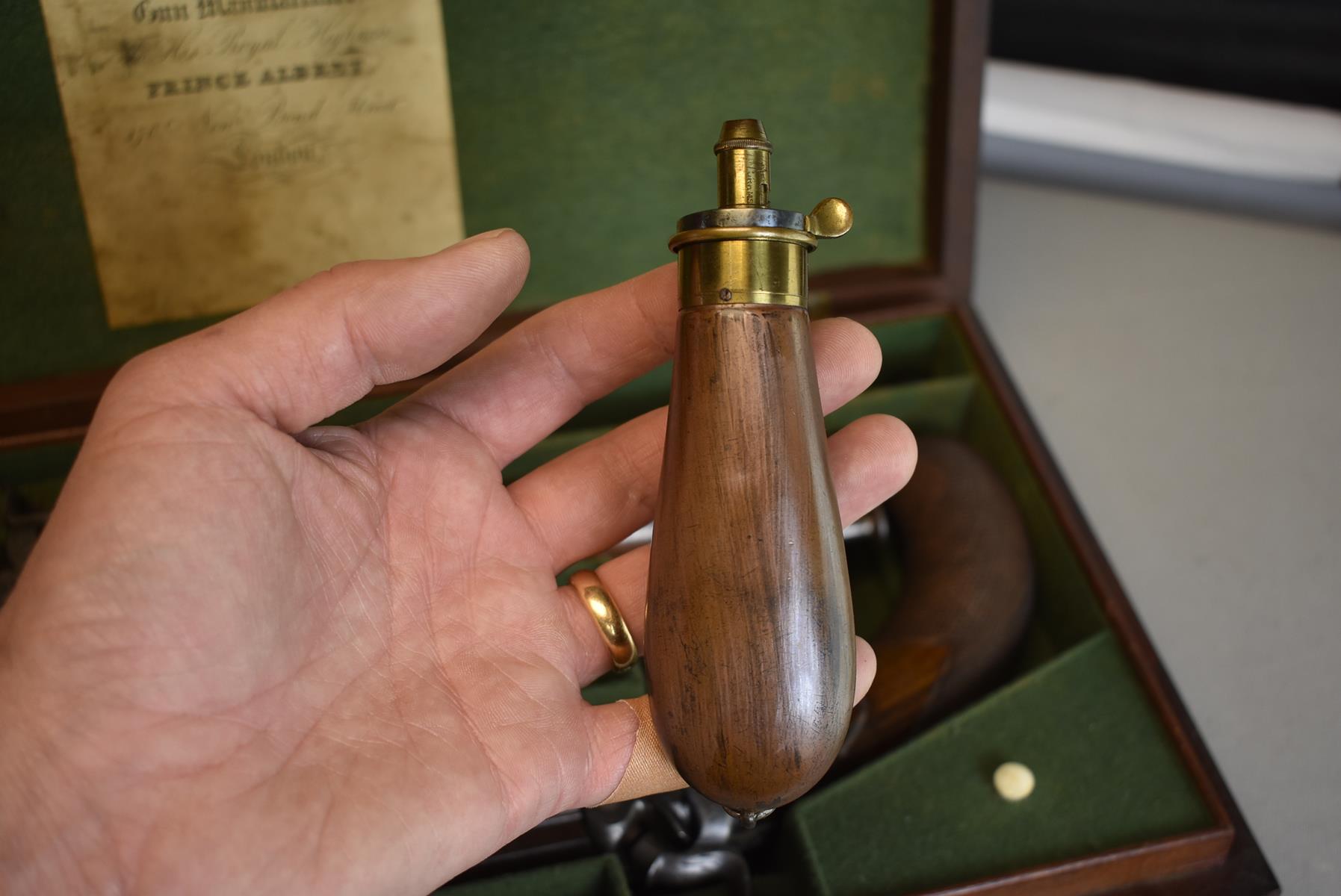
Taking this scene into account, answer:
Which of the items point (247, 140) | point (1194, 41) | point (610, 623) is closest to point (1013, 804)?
point (610, 623)

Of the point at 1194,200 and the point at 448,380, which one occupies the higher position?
the point at 448,380

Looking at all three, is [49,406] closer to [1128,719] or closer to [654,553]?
[654,553]

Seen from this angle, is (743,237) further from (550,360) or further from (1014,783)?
(1014,783)

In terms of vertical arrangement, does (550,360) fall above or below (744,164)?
below

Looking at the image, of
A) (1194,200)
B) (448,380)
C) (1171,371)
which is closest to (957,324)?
(1171,371)

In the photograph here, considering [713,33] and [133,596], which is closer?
[133,596]

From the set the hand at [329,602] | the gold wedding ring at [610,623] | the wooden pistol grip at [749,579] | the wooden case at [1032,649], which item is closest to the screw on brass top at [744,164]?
the wooden pistol grip at [749,579]
